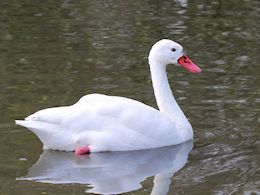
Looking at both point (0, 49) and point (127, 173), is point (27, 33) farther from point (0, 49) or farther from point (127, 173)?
point (127, 173)

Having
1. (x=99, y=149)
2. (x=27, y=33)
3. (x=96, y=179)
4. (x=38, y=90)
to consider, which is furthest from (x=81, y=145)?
(x=27, y=33)

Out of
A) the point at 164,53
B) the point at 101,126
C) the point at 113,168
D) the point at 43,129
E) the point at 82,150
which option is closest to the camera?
the point at 113,168

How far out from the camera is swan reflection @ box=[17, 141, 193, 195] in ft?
29.1

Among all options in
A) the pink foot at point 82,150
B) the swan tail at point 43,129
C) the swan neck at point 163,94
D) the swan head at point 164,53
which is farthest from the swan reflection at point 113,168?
the swan head at point 164,53

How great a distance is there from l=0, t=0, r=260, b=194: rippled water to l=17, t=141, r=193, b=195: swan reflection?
0.32 feet

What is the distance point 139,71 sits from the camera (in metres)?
12.7

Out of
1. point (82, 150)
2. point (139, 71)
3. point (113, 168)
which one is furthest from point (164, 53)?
point (139, 71)

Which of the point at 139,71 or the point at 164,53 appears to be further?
the point at 139,71

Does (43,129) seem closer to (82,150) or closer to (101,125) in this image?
(82,150)

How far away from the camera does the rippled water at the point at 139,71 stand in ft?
30.0

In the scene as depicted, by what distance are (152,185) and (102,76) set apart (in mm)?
3698

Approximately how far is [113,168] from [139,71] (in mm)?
3481

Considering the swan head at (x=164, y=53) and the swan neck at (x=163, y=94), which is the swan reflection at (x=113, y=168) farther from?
the swan head at (x=164, y=53)

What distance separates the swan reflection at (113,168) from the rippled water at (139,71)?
10 centimetres
